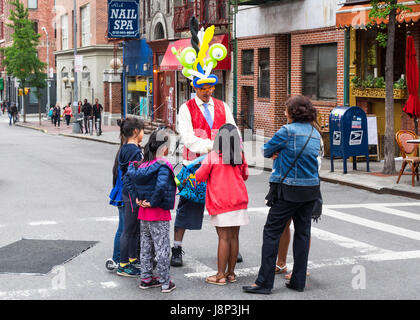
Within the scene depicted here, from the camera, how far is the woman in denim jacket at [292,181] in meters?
6.26

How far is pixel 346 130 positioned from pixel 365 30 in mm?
4944

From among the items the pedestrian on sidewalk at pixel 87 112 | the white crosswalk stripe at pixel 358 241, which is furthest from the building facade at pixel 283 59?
the pedestrian on sidewalk at pixel 87 112

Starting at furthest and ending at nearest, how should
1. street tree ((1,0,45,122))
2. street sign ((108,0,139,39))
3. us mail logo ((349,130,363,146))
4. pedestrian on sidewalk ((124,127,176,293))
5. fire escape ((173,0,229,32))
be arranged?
street tree ((1,0,45,122)), street sign ((108,0,139,39)), fire escape ((173,0,229,32)), us mail logo ((349,130,363,146)), pedestrian on sidewalk ((124,127,176,293))

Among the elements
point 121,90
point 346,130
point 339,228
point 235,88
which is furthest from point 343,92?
point 121,90

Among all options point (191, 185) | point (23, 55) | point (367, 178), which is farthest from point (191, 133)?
point (23, 55)

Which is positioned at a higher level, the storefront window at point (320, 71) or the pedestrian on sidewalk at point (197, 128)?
the storefront window at point (320, 71)

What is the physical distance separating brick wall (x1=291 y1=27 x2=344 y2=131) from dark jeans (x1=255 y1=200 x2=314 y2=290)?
45.7 ft

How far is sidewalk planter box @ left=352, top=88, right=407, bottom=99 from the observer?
57.3 ft

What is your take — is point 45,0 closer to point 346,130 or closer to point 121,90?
point 121,90

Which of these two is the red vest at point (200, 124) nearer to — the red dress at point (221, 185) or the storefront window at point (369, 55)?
the red dress at point (221, 185)

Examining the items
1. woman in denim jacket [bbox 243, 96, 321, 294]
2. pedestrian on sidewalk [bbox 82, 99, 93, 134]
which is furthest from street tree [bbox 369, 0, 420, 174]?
pedestrian on sidewalk [bbox 82, 99, 93, 134]

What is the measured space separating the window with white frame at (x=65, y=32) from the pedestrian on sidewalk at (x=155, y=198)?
48565 mm

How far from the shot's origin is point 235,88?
27312 mm

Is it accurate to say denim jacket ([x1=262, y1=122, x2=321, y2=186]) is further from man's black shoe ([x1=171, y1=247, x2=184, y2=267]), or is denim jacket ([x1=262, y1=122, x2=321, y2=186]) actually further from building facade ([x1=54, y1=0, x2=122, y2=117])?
building facade ([x1=54, y1=0, x2=122, y2=117])
